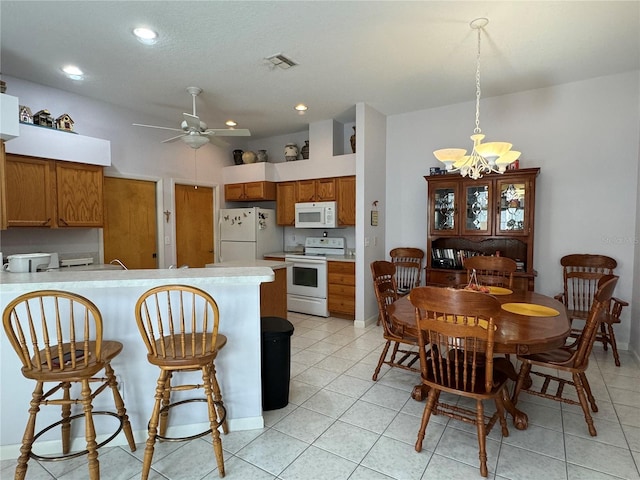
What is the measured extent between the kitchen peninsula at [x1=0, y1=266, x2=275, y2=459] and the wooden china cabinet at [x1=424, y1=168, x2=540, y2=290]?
8.77ft

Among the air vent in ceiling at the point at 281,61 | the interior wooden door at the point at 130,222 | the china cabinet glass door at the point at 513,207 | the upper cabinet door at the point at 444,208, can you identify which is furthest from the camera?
the interior wooden door at the point at 130,222

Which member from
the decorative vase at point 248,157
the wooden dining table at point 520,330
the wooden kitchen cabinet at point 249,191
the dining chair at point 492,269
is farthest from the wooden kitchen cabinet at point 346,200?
the wooden dining table at point 520,330

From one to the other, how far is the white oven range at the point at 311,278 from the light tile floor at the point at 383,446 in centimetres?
209

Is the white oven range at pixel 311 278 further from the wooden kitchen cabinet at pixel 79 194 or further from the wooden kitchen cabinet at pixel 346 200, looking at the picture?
the wooden kitchen cabinet at pixel 79 194

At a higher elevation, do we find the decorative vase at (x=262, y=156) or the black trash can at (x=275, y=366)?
the decorative vase at (x=262, y=156)

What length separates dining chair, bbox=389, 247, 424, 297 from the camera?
14.9 ft

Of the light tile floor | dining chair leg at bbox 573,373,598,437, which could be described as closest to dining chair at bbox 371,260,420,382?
the light tile floor

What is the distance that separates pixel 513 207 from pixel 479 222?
14.9 inches

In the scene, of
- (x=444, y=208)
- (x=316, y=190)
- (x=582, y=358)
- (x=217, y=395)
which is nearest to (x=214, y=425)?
(x=217, y=395)

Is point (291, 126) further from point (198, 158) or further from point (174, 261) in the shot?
point (174, 261)

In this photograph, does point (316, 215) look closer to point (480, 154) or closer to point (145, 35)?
point (480, 154)

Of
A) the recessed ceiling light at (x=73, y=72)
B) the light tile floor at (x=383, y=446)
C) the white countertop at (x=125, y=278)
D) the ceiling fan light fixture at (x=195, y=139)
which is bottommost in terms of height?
the light tile floor at (x=383, y=446)

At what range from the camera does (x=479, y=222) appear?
399 centimetres

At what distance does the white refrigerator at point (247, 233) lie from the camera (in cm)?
534
